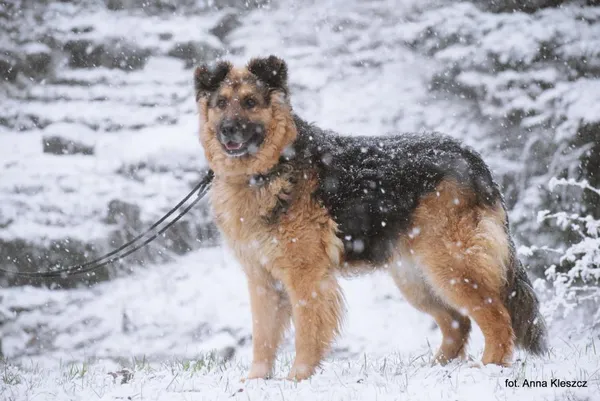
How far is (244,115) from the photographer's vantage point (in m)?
5.01

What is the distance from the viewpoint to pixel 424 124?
40.2 feet

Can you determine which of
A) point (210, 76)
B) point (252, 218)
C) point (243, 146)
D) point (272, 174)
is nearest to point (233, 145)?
point (243, 146)

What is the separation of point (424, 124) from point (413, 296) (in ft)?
23.7

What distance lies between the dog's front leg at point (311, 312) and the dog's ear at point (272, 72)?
5.72 feet

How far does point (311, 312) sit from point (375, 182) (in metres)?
1.31

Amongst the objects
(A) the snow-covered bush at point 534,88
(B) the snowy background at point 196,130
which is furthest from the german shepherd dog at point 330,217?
(A) the snow-covered bush at point 534,88

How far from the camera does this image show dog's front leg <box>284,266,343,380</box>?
4785 millimetres

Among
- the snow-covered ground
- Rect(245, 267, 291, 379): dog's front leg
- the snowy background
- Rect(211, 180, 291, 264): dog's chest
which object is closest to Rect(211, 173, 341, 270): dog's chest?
Rect(211, 180, 291, 264): dog's chest

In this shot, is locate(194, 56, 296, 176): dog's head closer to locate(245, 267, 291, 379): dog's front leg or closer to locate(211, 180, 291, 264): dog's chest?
locate(211, 180, 291, 264): dog's chest

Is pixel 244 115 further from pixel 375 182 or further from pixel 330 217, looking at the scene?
pixel 375 182

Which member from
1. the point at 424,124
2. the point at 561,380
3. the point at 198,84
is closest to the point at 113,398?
the point at 198,84

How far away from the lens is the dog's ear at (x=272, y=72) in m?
5.22

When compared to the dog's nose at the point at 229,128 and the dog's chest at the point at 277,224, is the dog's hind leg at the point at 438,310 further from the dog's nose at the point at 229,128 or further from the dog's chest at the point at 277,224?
the dog's nose at the point at 229,128

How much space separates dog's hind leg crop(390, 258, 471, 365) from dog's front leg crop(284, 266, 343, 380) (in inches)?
37.0
